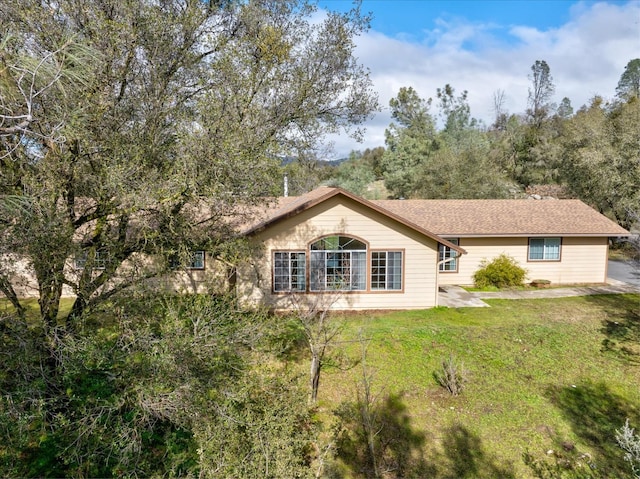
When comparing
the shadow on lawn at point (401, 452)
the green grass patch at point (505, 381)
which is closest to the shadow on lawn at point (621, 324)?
the green grass patch at point (505, 381)

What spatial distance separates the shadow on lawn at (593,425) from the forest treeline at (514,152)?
Result: 8.23m

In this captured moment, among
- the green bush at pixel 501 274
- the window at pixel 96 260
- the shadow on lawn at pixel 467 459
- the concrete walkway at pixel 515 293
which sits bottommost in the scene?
the shadow on lawn at pixel 467 459

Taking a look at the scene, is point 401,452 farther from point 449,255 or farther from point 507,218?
point 507,218

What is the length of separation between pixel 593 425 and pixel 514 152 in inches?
1432

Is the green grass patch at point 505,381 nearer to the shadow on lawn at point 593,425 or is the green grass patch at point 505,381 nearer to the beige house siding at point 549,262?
the shadow on lawn at point 593,425

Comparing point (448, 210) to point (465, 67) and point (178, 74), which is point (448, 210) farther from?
point (465, 67)

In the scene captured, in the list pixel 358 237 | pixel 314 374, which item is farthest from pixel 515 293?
pixel 314 374

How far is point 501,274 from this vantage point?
661 inches

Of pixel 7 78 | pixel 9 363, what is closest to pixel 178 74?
pixel 7 78

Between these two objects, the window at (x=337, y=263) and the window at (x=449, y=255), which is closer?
the window at (x=337, y=263)

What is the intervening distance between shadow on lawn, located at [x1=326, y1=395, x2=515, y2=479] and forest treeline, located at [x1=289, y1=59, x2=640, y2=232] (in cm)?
600

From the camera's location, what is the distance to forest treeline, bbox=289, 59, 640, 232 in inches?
995

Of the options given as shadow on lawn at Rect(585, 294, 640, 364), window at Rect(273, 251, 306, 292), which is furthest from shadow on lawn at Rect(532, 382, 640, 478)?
window at Rect(273, 251, 306, 292)

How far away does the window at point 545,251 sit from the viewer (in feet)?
57.0
